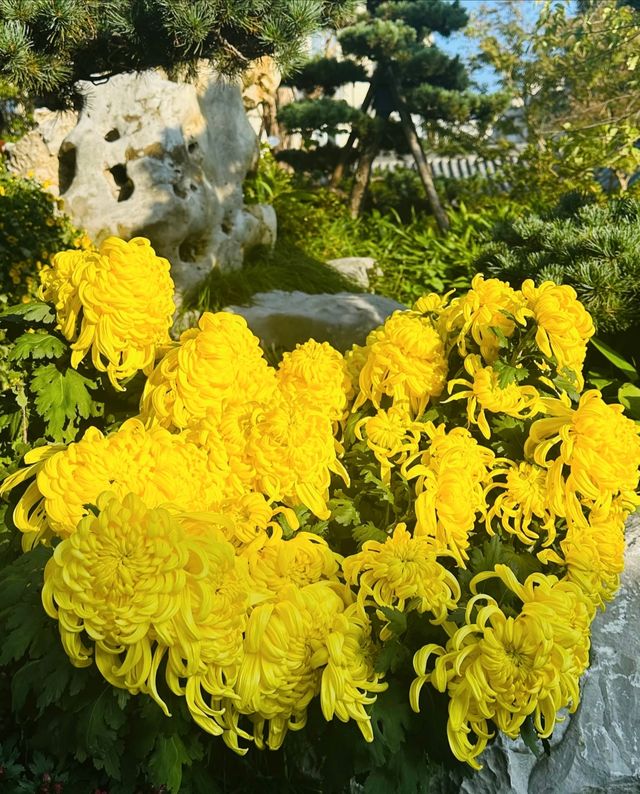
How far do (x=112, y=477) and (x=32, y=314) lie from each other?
2.00 ft

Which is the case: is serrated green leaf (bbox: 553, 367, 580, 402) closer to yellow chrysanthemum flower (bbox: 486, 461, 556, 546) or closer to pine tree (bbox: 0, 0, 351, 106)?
yellow chrysanthemum flower (bbox: 486, 461, 556, 546)

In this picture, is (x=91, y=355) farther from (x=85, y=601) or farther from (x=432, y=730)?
(x=432, y=730)

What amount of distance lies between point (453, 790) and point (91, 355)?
1395 mm

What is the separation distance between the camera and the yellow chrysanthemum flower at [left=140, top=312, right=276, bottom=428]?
5.32ft

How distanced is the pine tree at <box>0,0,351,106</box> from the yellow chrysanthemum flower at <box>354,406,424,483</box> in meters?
1.05

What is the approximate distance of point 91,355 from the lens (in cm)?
180

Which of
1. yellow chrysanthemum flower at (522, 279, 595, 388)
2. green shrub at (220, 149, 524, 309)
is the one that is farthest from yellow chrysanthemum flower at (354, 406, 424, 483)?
green shrub at (220, 149, 524, 309)

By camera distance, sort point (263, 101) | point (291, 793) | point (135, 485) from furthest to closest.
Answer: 1. point (263, 101)
2. point (291, 793)
3. point (135, 485)

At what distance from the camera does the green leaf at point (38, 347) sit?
5.60 feet

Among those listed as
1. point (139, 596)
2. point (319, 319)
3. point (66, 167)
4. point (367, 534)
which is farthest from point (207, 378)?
point (66, 167)

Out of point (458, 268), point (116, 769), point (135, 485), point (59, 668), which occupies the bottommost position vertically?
point (458, 268)

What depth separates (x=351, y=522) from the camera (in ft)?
5.50

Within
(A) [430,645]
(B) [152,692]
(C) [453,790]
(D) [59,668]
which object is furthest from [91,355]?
(C) [453,790]

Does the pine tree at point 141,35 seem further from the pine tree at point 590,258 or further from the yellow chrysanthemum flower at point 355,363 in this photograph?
the pine tree at point 590,258
